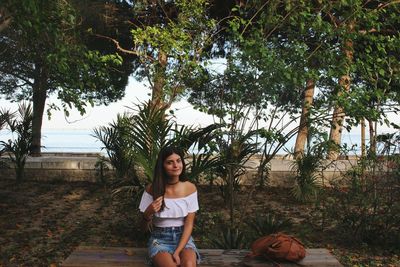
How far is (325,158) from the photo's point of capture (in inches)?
339

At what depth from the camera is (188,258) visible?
304 centimetres

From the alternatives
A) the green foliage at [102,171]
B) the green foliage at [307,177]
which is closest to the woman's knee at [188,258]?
the green foliage at [307,177]

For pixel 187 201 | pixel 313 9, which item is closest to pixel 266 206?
pixel 313 9

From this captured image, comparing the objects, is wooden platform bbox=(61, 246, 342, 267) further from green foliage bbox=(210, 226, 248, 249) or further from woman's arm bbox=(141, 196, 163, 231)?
green foliage bbox=(210, 226, 248, 249)

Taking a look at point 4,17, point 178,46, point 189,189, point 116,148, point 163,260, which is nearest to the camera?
point 163,260

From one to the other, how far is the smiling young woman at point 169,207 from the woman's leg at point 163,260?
0.06 m

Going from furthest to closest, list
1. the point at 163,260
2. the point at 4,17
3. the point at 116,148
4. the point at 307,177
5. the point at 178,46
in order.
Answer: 1. the point at 307,177
2. the point at 116,148
3. the point at 178,46
4. the point at 4,17
5. the point at 163,260

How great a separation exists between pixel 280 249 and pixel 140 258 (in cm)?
101

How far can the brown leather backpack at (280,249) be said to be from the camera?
321cm

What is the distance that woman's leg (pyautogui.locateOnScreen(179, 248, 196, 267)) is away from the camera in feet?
9.87

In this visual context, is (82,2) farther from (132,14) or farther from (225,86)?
(225,86)

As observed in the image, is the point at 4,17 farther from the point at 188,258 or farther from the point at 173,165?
the point at 188,258

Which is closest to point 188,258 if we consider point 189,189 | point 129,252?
point 189,189

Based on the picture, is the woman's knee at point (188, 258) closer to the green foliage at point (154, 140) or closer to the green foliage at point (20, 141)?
the green foliage at point (154, 140)
